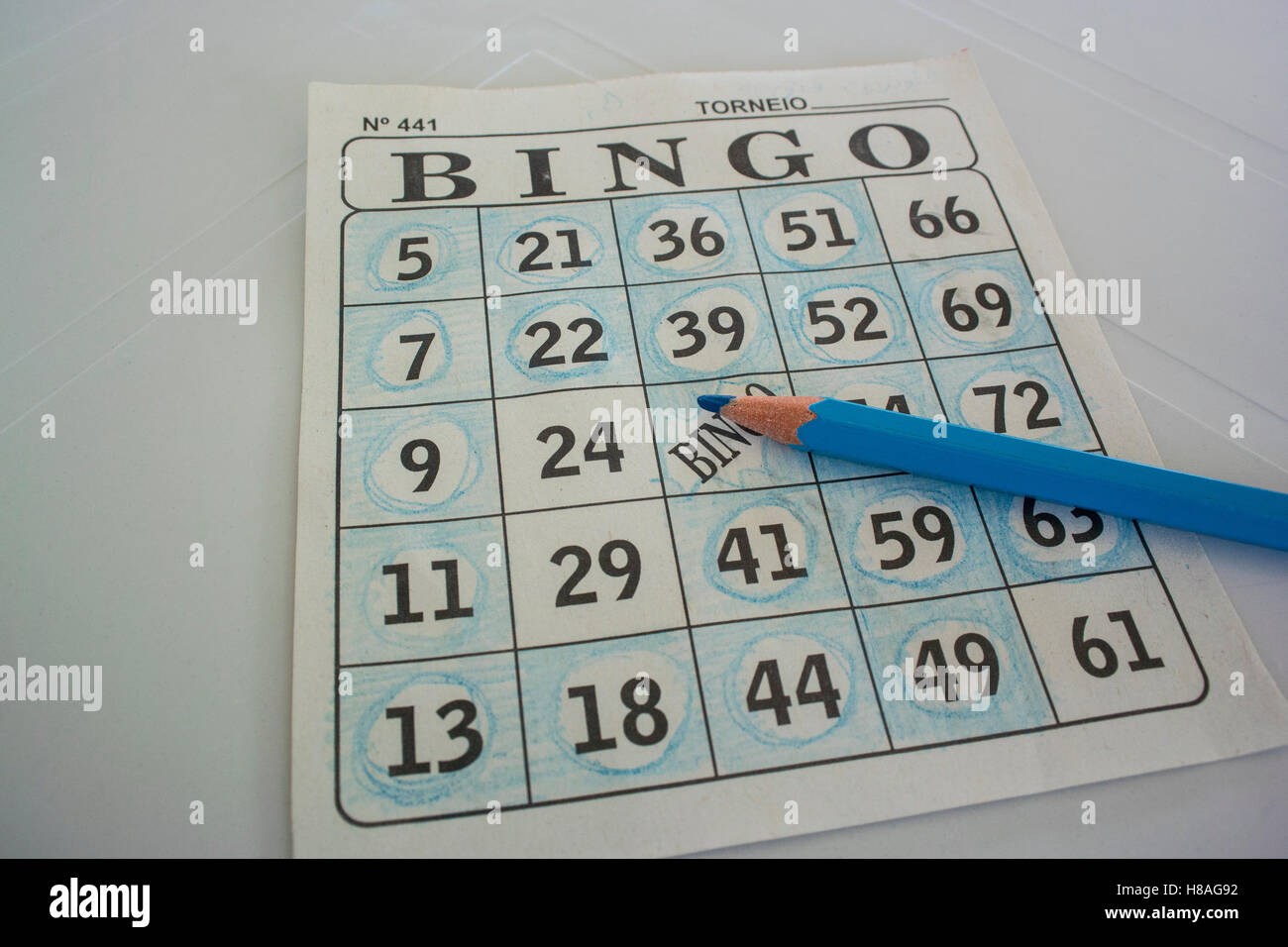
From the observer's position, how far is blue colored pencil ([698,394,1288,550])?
50 cm

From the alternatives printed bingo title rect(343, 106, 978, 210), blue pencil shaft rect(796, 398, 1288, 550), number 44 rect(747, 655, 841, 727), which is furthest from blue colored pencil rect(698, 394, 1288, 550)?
printed bingo title rect(343, 106, 978, 210)

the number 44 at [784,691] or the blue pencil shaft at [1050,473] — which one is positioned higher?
the blue pencil shaft at [1050,473]

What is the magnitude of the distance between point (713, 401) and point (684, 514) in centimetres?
8

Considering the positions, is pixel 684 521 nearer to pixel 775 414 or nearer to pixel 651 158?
pixel 775 414

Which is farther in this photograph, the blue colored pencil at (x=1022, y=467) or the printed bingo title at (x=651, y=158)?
the printed bingo title at (x=651, y=158)

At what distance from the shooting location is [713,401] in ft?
1.76

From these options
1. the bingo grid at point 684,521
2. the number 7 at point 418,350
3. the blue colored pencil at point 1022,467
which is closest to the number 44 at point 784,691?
the bingo grid at point 684,521

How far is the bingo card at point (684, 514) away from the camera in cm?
44

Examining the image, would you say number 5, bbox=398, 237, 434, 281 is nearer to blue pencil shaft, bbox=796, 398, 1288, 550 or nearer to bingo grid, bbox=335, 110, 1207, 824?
bingo grid, bbox=335, 110, 1207, 824

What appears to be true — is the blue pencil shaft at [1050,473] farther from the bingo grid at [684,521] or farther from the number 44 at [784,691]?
the number 44 at [784,691]

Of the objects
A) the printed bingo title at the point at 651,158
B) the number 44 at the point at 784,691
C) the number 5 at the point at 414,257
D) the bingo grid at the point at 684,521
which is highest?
the printed bingo title at the point at 651,158

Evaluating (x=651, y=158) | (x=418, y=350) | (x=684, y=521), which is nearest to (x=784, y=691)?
(x=684, y=521)

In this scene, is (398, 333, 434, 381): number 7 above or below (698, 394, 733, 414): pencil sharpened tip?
above

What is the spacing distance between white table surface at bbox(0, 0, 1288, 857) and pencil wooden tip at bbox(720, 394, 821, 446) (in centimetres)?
23
